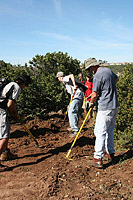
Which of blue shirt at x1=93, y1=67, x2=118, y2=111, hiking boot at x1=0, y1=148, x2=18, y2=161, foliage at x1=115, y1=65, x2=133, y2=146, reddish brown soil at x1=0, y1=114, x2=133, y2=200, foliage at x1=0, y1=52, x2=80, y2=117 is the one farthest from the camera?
foliage at x1=0, y1=52, x2=80, y2=117

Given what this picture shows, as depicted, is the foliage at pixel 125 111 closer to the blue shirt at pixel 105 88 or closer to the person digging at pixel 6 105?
the blue shirt at pixel 105 88

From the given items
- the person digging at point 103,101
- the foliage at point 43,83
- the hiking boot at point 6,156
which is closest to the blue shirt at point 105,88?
the person digging at point 103,101

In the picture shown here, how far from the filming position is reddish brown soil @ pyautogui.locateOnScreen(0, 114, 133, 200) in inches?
119

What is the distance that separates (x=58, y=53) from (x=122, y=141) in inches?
211

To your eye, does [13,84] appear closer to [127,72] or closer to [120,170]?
[120,170]

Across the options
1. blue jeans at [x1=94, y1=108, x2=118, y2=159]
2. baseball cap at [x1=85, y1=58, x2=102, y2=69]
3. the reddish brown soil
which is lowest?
the reddish brown soil

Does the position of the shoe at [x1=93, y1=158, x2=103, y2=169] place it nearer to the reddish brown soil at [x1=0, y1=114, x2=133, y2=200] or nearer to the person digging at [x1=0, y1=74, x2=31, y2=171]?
the reddish brown soil at [x1=0, y1=114, x2=133, y2=200]

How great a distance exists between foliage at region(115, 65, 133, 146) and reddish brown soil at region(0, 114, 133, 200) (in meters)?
0.77

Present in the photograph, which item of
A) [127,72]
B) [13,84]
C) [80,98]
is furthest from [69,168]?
[127,72]

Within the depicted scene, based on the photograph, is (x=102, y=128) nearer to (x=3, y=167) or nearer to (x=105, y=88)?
(x=105, y=88)

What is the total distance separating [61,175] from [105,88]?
1.75 metres

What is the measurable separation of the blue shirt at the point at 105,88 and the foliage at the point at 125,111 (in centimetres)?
160

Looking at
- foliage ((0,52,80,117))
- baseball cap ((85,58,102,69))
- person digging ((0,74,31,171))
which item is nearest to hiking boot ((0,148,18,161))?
person digging ((0,74,31,171))

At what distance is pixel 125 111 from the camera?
16.9 feet
